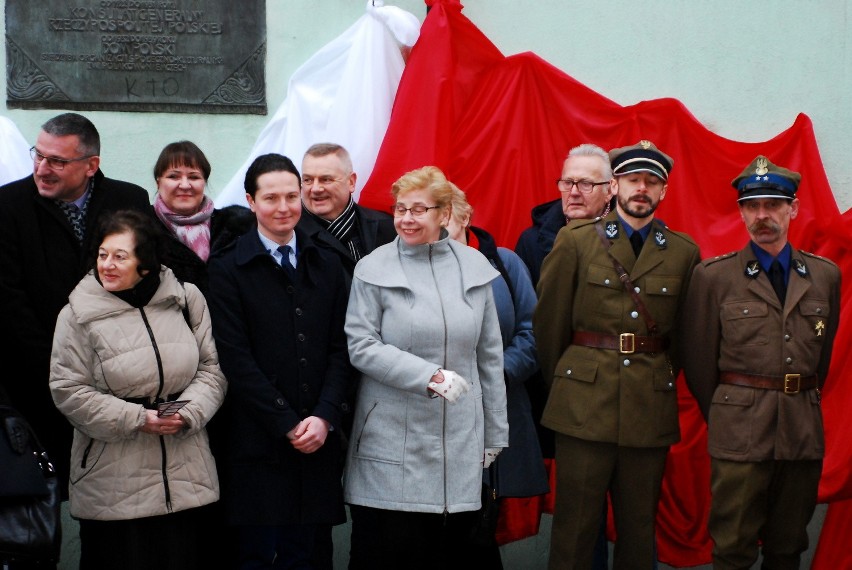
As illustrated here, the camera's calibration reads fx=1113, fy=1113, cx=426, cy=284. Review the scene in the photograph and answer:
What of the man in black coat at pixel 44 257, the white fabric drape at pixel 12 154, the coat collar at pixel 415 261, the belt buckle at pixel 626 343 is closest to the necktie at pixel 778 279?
the belt buckle at pixel 626 343

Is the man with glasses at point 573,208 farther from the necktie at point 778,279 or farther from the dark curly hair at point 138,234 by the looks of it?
the dark curly hair at point 138,234

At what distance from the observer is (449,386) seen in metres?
3.83

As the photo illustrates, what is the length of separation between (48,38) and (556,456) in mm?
3202

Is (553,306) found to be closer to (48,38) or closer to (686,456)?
(686,456)

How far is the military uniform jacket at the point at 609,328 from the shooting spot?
4.28m

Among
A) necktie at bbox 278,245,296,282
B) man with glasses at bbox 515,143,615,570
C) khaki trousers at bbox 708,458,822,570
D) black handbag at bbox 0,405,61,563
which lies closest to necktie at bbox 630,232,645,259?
man with glasses at bbox 515,143,615,570

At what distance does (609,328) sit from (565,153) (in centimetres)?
154

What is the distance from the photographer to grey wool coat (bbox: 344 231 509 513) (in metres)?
3.96

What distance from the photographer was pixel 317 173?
462cm

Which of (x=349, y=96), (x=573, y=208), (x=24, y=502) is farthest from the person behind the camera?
(x=349, y=96)

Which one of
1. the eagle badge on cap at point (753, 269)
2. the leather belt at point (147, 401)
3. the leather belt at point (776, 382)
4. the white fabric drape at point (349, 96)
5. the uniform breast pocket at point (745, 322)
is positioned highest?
the white fabric drape at point (349, 96)

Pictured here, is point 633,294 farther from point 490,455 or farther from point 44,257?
point 44,257

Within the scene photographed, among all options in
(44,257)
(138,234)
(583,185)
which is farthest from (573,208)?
(44,257)

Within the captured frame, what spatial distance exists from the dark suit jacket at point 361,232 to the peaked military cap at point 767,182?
4.81 ft
